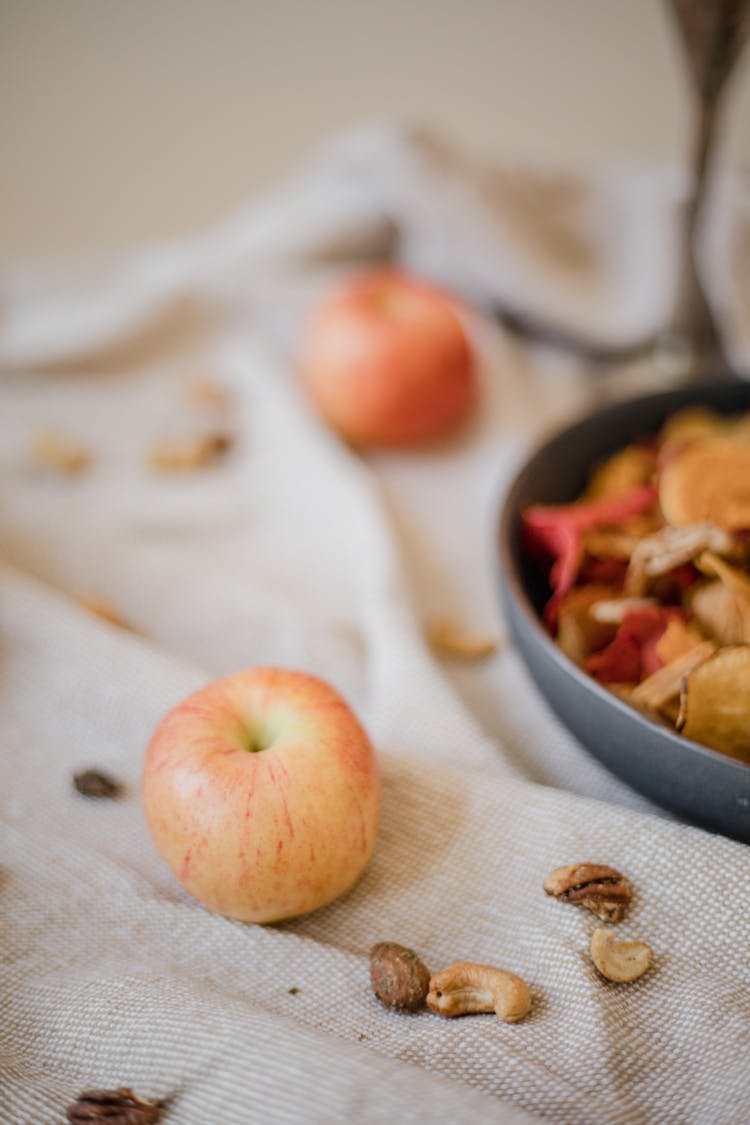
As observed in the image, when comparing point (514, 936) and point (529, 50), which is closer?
point (514, 936)

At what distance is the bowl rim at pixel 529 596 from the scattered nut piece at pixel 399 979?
0.57 ft

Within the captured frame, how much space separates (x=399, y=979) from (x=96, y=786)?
0.24 metres

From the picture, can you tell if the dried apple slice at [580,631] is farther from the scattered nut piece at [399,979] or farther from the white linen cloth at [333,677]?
the scattered nut piece at [399,979]

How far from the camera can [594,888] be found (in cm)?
52

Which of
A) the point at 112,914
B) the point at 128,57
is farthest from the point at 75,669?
the point at 128,57

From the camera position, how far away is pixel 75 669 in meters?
0.68

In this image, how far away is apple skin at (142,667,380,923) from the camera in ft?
1.66

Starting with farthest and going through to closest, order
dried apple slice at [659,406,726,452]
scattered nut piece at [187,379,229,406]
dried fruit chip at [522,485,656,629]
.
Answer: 1. scattered nut piece at [187,379,229,406]
2. dried apple slice at [659,406,726,452]
3. dried fruit chip at [522,485,656,629]

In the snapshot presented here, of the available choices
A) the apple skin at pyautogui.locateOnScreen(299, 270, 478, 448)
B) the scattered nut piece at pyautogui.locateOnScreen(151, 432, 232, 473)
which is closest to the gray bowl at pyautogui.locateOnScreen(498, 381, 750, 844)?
the apple skin at pyautogui.locateOnScreen(299, 270, 478, 448)

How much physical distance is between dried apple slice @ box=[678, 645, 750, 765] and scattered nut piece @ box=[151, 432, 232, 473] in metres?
0.58

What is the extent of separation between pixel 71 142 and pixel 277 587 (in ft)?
2.83

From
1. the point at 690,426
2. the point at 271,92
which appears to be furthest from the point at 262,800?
the point at 271,92

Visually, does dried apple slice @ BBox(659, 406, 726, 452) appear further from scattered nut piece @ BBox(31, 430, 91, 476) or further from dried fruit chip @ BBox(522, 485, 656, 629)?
scattered nut piece @ BBox(31, 430, 91, 476)

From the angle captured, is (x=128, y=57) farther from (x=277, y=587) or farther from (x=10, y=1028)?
(x=10, y=1028)
